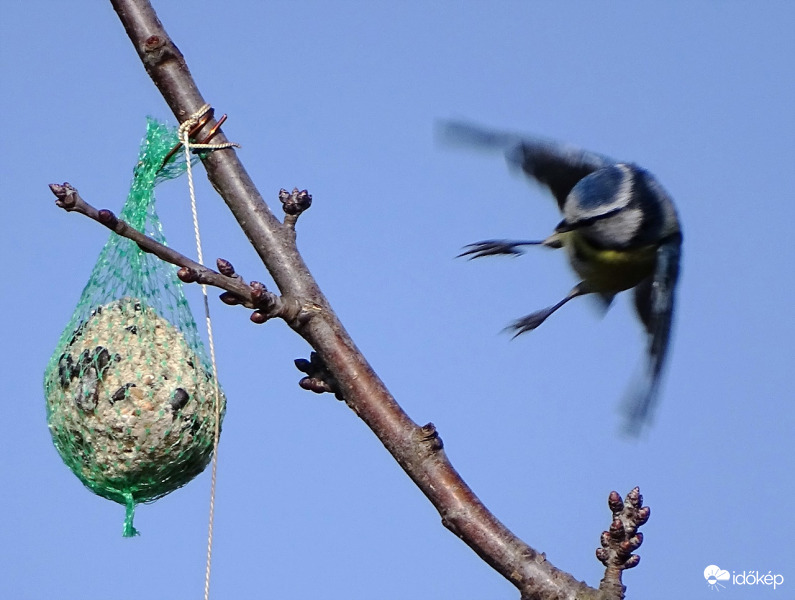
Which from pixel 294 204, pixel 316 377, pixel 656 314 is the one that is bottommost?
pixel 316 377

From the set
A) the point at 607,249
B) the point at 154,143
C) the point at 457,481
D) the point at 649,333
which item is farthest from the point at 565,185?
the point at 457,481

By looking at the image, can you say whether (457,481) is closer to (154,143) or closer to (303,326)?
(303,326)

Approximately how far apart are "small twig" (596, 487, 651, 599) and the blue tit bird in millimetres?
1347

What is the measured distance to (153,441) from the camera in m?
2.27

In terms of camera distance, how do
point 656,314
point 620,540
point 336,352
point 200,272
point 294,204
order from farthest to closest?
point 656,314
point 294,204
point 336,352
point 200,272
point 620,540

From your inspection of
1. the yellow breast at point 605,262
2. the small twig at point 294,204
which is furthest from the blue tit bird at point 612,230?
the small twig at point 294,204

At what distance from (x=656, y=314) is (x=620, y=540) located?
1.49 m

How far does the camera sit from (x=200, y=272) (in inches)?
75.0

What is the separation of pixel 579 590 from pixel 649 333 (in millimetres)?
1446

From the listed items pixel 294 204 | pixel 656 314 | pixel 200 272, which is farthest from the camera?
pixel 656 314

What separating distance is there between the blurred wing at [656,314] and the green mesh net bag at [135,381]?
1.05m

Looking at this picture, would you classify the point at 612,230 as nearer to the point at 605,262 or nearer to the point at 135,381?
the point at 605,262

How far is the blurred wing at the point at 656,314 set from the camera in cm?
251

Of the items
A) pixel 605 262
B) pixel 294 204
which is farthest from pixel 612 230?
pixel 294 204
